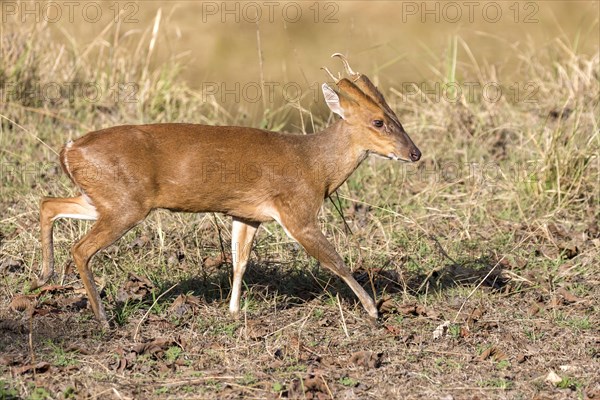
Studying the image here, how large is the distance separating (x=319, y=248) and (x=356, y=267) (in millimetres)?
1099

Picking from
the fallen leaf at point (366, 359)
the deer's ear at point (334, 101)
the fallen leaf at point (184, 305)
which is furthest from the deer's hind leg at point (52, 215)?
the fallen leaf at point (366, 359)

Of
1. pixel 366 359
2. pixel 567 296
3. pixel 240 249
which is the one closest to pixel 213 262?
pixel 240 249

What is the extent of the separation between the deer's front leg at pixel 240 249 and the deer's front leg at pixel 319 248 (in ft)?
1.38

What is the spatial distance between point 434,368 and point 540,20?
10.0 metres

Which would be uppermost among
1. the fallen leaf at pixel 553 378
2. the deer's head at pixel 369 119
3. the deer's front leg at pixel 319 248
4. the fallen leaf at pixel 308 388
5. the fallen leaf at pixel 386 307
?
the deer's head at pixel 369 119

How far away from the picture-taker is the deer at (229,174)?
664cm

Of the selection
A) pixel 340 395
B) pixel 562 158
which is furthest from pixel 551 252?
pixel 340 395

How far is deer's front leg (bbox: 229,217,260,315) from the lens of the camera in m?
7.30

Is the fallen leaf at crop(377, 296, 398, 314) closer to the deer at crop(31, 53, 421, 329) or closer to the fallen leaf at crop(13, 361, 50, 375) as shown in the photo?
the deer at crop(31, 53, 421, 329)

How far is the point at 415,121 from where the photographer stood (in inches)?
420

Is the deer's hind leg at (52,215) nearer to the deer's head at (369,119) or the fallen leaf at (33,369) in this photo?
the fallen leaf at (33,369)

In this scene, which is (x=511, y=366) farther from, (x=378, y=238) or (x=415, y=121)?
(x=415, y=121)

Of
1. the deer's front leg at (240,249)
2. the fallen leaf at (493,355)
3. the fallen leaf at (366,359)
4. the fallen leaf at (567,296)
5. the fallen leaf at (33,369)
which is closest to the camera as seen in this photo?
the fallen leaf at (33,369)

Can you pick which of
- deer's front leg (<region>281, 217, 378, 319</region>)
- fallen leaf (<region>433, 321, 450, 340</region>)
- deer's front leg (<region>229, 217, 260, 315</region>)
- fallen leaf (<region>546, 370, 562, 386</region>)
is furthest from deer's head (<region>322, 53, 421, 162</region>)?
fallen leaf (<region>546, 370, 562, 386</region>)
